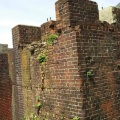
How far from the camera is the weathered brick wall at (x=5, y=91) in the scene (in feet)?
24.1

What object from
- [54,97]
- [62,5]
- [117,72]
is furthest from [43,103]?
[62,5]

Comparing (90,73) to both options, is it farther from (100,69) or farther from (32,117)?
(32,117)

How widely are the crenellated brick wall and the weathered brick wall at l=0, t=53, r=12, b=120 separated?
1.86 m

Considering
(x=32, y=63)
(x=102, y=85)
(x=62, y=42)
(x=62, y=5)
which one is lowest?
(x=102, y=85)

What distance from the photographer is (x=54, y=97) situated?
5.14 metres

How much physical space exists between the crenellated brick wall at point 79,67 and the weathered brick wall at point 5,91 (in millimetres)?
1861

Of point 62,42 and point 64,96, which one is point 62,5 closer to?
point 62,42

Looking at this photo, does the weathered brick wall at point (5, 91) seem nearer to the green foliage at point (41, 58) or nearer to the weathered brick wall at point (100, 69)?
the green foliage at point (41, 58)

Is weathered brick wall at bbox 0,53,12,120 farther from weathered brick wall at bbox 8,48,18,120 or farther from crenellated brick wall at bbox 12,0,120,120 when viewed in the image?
crenellated brick wall at bbox 12,0,120,120

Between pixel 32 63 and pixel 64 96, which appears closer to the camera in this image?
pixel 64 96

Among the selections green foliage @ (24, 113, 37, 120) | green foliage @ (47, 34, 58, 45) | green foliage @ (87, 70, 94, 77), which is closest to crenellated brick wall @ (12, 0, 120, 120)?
green foliage @ (87, 70, 94, 77)

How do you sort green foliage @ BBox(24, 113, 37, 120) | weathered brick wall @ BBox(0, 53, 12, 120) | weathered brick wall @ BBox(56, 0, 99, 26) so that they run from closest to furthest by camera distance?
weathered brick wall @ BBox(56, 0, 99, 26), green foliage @ BBox(24, 113, 37, 120), weathered brick wall @ BBox(0, 53, 12, 120)

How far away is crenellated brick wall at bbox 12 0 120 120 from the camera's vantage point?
4578 mm

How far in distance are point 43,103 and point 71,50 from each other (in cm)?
162
